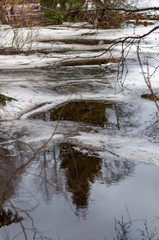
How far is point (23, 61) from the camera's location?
12.8 metres

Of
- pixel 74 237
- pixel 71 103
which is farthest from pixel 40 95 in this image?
pixel 74 237

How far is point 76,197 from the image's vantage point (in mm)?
4434

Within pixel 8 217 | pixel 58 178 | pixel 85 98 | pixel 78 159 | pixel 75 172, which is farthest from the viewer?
pixel 85 98

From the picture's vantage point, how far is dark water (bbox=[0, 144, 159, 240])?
3.85m

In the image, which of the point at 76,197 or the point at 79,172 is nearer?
the point at 76,197

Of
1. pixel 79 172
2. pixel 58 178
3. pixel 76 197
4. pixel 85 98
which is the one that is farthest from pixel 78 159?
pixel 85 98

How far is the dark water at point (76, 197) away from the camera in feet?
12.6

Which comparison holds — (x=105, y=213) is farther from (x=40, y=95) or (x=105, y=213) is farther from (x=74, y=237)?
(x=40, y=95)

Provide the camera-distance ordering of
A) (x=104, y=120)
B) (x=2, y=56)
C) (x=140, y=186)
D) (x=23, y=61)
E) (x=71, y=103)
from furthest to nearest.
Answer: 1. (x=2, y=56)
2. (x=23, y=61)
3. (x=71, y=103)
4. (x=104, y=120)
5. (x=140, y=186)

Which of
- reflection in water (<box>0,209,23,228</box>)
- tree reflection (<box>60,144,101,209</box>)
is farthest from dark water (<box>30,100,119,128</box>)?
reflection in water (<box>0,209,23,228</box>)

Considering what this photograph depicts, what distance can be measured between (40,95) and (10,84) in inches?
48.9

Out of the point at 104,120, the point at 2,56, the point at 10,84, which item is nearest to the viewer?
the point at 104,120

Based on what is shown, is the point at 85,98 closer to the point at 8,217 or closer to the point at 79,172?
the point at 79,172

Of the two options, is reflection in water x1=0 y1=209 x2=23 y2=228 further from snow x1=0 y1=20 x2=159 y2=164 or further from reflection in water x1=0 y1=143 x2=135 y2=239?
snow x1=0 y1=20 x2=159 y2=164
